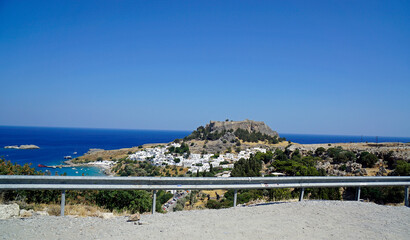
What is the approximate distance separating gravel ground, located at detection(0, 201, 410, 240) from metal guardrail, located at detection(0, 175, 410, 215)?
610mm

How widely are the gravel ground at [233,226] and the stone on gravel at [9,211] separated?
0.30 metres

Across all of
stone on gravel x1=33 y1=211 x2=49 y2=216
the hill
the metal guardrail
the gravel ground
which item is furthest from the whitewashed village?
stone on gravel x1=33 y1=211 x2=49 y2=216

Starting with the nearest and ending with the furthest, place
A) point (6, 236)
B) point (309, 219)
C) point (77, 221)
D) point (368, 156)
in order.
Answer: point (6, 236), point (77, 221), point (309, 219), point (368, 156)

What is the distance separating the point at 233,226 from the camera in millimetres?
5496

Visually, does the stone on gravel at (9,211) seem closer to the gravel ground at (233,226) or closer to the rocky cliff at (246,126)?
the gravel ground at (233,226)

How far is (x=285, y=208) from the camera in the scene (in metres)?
7.01

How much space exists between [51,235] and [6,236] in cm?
67

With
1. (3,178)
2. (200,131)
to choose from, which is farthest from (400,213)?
(200,131)

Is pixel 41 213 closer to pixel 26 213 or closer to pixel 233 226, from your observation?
pixel 26 213

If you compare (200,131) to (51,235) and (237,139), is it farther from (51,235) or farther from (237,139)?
(51,235)

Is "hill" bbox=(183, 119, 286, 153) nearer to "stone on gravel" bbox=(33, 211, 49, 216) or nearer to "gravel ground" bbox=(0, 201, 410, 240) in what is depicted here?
"gravel ground" bbox=(0, 201, 410, 240)

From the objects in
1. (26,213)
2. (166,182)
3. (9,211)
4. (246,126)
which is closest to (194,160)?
(246,126)

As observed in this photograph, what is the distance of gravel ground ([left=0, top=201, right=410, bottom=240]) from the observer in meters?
4.98

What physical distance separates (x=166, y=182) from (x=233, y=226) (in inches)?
77.7
